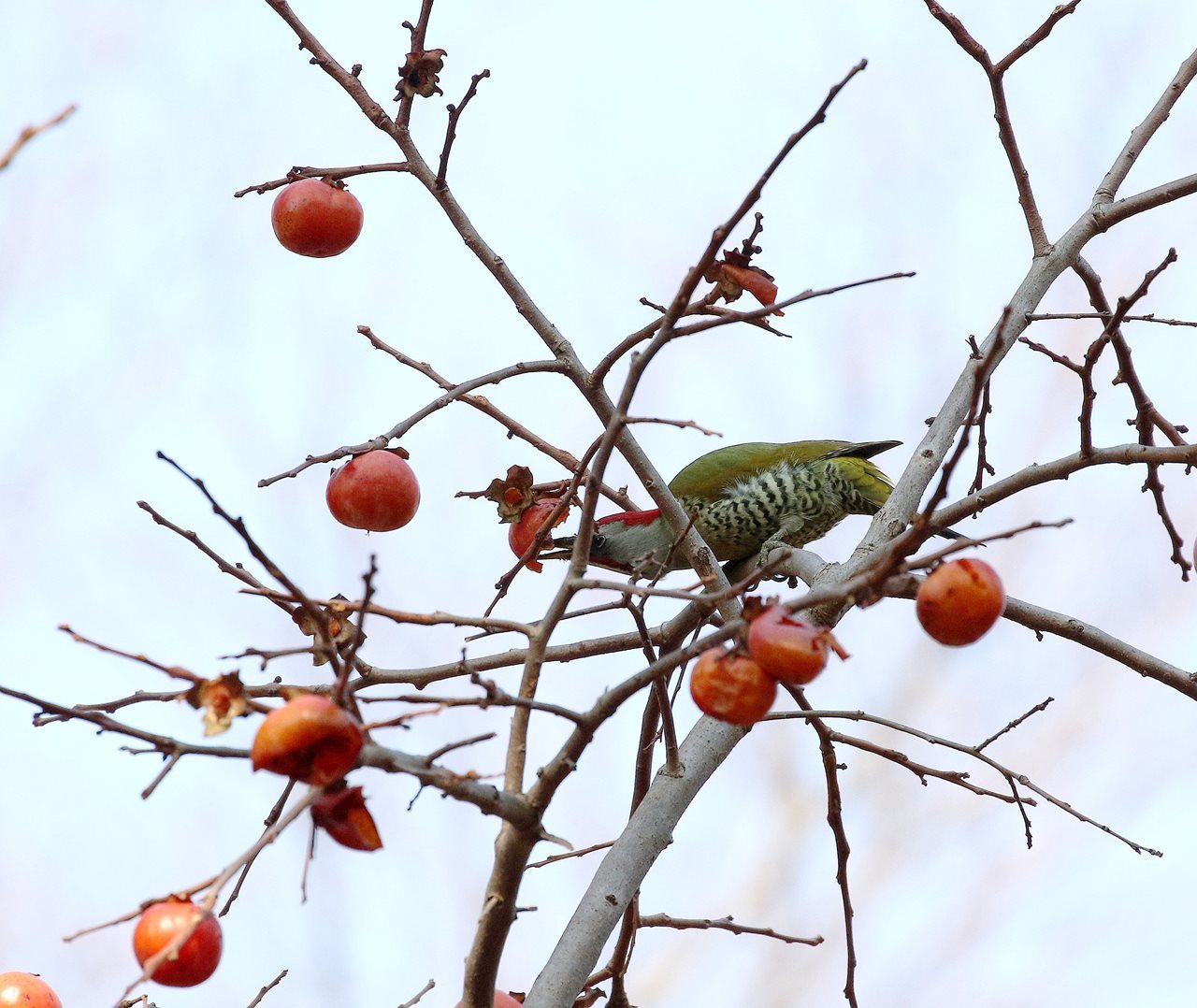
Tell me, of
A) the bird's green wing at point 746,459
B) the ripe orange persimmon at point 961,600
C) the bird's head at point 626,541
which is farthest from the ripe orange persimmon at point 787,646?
the bird's green wing at point 746,459

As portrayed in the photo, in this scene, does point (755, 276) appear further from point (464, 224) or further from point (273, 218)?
point (273, 218)

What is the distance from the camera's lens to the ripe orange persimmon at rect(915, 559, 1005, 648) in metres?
1.69

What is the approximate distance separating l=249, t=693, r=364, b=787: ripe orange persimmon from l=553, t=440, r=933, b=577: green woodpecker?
304cm

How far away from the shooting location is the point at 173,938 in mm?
1581

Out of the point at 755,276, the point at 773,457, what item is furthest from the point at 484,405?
the point at 773,457

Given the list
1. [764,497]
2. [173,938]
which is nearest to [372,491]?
[173,938]

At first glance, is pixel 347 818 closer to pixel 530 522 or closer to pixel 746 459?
pixel 530 522

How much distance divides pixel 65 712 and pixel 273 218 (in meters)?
1.69

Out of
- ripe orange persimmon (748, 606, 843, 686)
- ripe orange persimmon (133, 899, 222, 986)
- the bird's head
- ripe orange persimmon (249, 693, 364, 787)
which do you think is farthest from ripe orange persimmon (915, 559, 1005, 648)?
the bird's head

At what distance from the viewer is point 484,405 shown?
3.21 meters

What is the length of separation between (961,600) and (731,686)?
1.09ft

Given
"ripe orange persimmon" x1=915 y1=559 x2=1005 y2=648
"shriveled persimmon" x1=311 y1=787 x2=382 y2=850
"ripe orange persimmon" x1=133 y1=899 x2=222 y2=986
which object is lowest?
"ripe orange persimmon" x1=133 y1=899 x2=222 y2=986

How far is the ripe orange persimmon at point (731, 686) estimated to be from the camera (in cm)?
163

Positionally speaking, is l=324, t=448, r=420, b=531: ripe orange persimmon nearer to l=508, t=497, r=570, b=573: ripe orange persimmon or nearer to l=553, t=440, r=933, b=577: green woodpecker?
l=508, t=497, r=570, b=573: ripe orange persimmon
